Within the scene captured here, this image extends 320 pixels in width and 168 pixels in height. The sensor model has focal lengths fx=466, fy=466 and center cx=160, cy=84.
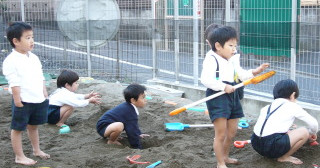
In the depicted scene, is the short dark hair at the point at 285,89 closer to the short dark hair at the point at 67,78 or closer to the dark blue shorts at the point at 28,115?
the dark blue shorts at the point at 28,115

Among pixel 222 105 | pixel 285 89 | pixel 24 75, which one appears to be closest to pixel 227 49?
pixel 222 105

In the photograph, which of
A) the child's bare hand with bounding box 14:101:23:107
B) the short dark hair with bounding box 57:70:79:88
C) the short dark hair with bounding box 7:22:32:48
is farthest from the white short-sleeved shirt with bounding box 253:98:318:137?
the short dark hair with bounding box 57:70:79:88

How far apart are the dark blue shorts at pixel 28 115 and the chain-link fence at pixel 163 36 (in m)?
3.79

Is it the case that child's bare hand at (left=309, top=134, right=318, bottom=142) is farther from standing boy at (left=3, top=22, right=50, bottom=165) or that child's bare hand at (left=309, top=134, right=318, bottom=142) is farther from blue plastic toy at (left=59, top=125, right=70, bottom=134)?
blue plastic toy at (left=59, top=125, right=70, bottom=134)

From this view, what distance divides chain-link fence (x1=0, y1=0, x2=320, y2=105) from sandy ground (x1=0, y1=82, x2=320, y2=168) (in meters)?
1.16

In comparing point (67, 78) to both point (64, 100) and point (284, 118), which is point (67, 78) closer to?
point (64, 100)

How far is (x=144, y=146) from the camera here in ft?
20.0

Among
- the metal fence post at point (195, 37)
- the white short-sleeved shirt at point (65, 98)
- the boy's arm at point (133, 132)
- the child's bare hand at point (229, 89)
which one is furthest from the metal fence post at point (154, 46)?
the child's bare hand at point (229, 89)

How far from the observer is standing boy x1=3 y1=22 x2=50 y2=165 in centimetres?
488

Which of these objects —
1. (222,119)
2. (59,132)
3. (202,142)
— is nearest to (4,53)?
(59,132)

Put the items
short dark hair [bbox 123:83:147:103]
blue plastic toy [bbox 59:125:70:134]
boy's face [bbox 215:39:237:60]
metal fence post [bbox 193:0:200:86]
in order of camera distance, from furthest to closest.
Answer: metal fence post [bbox 193:0:200:86]
blue plastic toy [bbox 59:125:70:134]
short dark hair [bbox 123:83:147:103]
boy's face [bbox 215:39:237:60]

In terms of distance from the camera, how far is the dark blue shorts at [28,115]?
4.93m

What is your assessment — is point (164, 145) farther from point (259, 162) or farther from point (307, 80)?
point (307, 80)

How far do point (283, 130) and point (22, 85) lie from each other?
2772 millimetres
